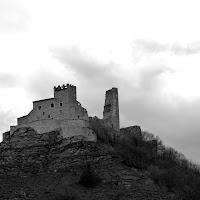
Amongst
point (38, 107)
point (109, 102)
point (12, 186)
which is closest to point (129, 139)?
point (109, 102)

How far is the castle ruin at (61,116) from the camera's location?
240ft

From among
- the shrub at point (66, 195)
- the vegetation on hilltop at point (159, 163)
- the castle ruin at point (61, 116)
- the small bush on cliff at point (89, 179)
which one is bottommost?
the shrub at point (66, 195)

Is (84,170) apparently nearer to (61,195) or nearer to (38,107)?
(61,195)

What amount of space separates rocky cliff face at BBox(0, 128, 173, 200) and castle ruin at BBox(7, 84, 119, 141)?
2.47 feet

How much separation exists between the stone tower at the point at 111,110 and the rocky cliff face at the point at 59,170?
18.9 feet

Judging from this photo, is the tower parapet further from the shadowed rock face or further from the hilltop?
the shadowed rock face

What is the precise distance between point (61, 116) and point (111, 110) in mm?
7906

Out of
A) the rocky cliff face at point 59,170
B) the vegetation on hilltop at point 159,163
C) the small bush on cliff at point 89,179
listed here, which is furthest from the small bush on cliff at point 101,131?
the small bush on cliff at point 89,179

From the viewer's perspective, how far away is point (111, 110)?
7950 centimetres

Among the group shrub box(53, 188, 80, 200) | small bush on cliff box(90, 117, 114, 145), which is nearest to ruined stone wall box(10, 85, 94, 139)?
small bush on cliff box(90, 117, 114, 145)

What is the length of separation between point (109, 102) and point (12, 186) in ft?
62.3

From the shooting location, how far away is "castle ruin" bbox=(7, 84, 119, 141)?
73125mm

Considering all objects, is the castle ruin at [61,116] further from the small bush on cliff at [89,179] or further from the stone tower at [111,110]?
the small bush on cliff at [89,179]

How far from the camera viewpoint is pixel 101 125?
253 ft
